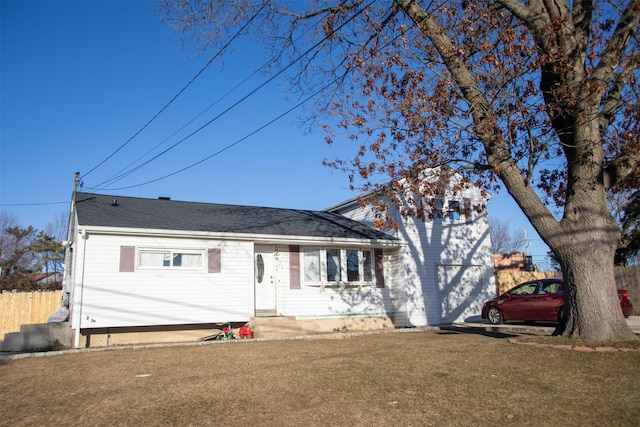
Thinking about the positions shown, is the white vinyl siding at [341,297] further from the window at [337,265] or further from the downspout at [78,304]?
the downspout at [78,304]

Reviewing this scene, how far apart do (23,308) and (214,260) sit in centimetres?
993

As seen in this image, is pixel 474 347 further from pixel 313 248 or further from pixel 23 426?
pixel 313 248

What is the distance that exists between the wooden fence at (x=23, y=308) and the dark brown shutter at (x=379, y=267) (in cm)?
1238

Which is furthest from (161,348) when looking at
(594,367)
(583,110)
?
(583,110)

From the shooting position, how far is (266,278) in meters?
15.2

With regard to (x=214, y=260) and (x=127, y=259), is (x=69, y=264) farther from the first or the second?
(x=214, y=260)

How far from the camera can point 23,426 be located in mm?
4535

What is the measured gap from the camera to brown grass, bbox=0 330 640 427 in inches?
174

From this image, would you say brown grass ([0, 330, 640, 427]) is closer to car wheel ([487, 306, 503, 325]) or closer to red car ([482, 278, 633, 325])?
red car ([482, 278, 633, 325])

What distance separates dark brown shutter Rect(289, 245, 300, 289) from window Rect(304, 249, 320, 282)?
0.98 feet

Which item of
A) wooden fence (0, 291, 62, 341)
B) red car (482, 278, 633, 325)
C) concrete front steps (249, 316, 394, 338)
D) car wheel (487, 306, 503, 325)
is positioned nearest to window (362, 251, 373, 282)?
concrete front steps (249, 316, 394, 338)

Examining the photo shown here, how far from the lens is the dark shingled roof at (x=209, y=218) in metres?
13.7

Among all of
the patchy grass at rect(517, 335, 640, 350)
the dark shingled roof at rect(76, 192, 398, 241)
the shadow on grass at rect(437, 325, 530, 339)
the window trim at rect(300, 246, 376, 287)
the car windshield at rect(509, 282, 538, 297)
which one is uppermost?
the dark shingled roof at rect(76, 192, 398, 241)

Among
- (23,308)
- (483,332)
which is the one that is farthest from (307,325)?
(23,308)
